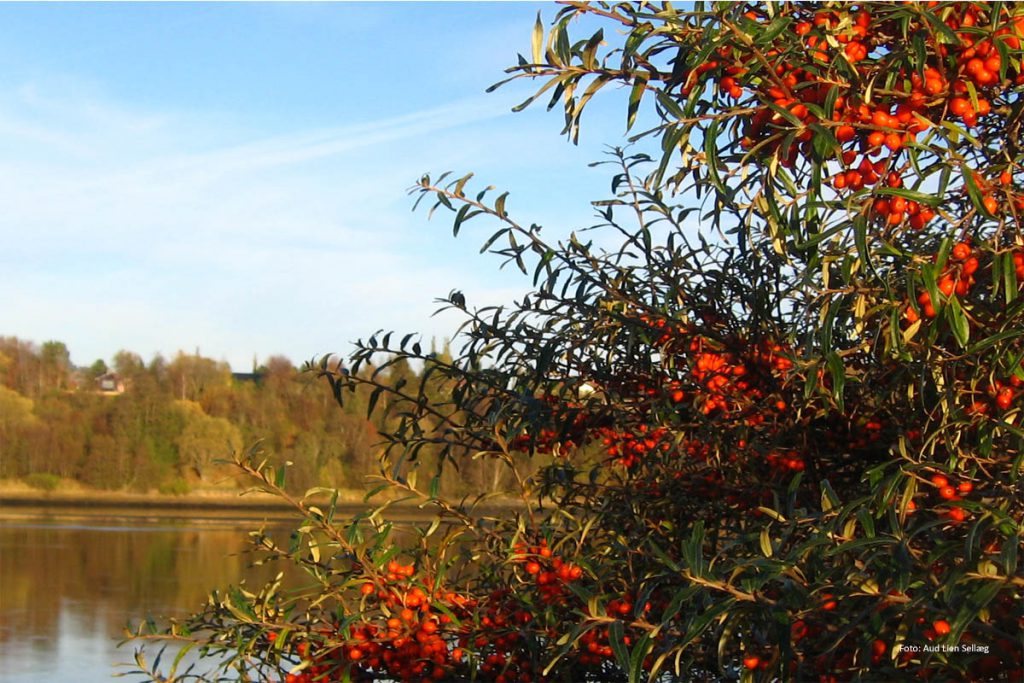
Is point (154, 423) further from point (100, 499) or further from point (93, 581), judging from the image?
point (93, 581)

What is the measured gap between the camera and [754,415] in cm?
207

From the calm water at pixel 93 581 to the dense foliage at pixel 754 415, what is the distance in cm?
53

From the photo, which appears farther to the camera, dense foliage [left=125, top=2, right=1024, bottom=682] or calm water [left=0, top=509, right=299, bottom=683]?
calm water [left=0, top=509, right=299, bottom=683]

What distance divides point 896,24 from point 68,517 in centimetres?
2480

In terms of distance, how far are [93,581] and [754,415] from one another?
473 inches

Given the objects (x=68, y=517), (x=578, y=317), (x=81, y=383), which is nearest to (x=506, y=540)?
(x=578, y=317)

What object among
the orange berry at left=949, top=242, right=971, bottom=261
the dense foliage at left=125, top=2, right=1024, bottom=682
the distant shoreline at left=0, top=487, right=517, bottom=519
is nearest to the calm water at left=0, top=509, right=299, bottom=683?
the dense foliage at left=125, top=2, right=1024, bottom=682

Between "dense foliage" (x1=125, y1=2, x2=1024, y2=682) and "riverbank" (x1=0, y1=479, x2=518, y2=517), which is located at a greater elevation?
"dense foliage" (x1=125, y1=2, x2=1024, y2=682)

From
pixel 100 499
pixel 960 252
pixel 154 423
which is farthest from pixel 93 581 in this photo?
pixel 100 499

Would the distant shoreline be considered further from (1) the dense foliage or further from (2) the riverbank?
(1) the dense foliage

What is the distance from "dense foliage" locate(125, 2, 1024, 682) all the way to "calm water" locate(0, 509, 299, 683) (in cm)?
53

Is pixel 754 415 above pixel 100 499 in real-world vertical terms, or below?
above

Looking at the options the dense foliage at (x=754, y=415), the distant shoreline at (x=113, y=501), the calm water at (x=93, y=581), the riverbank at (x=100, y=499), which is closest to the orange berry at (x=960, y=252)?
the dense foliage at (x=754, y=415)

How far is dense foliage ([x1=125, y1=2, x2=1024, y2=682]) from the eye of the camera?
1.35m
